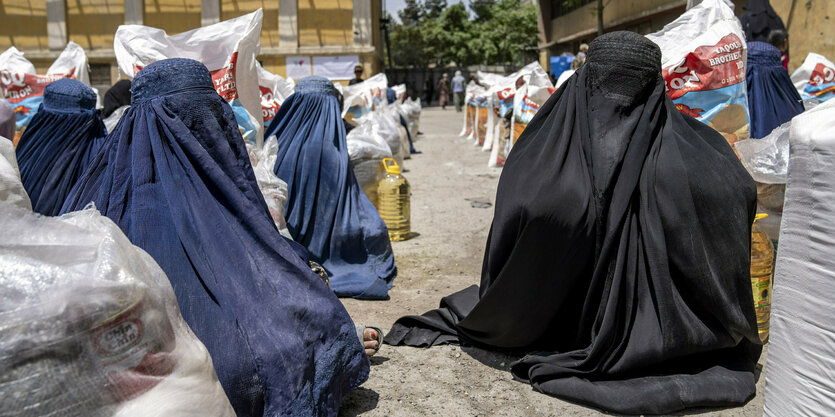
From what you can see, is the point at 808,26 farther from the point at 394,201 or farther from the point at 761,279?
the point at 761,279

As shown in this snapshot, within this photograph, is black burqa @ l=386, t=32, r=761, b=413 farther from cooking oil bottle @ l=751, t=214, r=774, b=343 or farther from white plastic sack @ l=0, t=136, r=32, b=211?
white plastic sack @ l=0, t=136, r=32, b=211

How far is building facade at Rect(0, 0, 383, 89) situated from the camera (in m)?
19.2

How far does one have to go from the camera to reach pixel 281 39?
1923 centimetres

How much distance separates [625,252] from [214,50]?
279cm

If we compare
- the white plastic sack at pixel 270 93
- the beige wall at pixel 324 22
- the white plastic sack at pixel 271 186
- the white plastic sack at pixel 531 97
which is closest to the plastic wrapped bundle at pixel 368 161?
the white plastic sack at pixel 270 93

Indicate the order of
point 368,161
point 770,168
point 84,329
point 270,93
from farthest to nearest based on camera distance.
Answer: point 270,93
point 368,161
point 770,168
point 84,329

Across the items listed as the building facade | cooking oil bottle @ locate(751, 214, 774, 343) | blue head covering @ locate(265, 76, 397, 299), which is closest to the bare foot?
blue head covering @ locate(265, 76, 397, 299)

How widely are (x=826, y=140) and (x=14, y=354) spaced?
6.47 feet

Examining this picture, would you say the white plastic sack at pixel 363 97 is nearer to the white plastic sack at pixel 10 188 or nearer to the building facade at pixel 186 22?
the white plastic sack at pixel 10 188

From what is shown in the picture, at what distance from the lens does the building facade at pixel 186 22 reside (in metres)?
19.2

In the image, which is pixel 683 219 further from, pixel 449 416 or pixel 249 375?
pixel 249 375

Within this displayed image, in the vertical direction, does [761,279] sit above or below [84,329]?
below

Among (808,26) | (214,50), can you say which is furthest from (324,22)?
(214,50)

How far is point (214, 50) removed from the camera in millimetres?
4188
